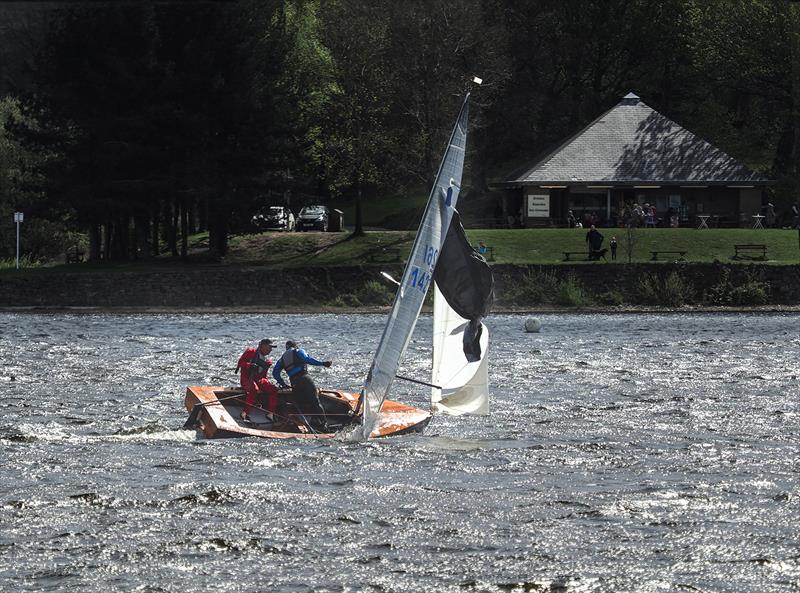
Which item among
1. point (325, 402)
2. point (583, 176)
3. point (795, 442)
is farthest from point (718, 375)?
point (583, 176)

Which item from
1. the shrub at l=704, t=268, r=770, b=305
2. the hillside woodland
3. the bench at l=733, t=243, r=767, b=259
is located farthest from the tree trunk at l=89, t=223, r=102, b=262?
the bench at l=733, t=243, r=767, b=259

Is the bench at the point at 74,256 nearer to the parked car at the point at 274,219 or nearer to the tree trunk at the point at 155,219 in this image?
the tree trunk at the point at 155,219

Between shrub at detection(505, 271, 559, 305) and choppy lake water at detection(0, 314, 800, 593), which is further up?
shrub at detection(505, 271, 559, 305)

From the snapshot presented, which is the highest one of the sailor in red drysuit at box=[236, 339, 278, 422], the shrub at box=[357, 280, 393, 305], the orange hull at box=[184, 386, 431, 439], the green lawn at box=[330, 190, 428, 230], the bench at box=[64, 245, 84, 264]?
the green lawn at box=[330, 190, 428, 230]

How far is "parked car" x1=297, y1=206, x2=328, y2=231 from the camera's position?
3477 inches

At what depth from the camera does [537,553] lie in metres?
20.1

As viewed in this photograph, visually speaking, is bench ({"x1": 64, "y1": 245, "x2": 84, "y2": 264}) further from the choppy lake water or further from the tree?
the choppy lake water

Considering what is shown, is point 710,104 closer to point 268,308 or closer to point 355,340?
point 268,308

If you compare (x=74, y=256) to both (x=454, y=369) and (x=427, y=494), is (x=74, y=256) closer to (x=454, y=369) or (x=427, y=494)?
(x=454, y=369)

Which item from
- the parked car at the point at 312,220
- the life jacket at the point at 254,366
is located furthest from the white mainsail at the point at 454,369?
the parked car at the point at 312,220

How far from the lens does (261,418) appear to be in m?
28.5

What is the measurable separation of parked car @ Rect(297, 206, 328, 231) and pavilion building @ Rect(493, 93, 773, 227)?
36.9ft

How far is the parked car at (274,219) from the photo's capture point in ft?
255

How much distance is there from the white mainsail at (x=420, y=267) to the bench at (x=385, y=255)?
45197 millimetres
